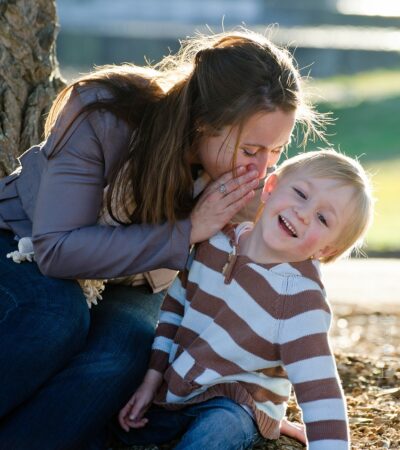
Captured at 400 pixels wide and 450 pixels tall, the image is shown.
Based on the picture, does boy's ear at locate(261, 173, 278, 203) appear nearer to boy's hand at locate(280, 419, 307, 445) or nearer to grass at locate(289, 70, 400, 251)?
boy's hand at locate(280, 419, 307, 445)

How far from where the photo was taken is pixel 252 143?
10.1 ft

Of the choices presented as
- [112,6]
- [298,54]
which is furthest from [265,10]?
[298,54]

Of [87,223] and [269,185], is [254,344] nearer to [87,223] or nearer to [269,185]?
[269,185]

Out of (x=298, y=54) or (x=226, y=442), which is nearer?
(x=226, y=442)

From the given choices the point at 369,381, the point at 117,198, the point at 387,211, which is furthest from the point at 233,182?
the point at 387,211

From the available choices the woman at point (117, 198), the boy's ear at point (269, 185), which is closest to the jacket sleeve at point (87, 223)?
the woman at point (117, 198)

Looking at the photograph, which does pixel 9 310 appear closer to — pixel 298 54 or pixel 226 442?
pixel 226 442

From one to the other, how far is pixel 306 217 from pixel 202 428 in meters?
0.68

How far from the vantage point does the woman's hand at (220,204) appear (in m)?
3.12

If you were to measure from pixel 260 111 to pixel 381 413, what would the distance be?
1312 millimetres

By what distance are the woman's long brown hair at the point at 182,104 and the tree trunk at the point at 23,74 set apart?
3.32ft

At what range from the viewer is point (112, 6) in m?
45.1

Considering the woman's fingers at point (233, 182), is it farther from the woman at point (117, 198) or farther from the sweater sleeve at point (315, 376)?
the sweater sleeve at point (315, 376)

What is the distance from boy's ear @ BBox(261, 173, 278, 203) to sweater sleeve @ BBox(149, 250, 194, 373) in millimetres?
330
